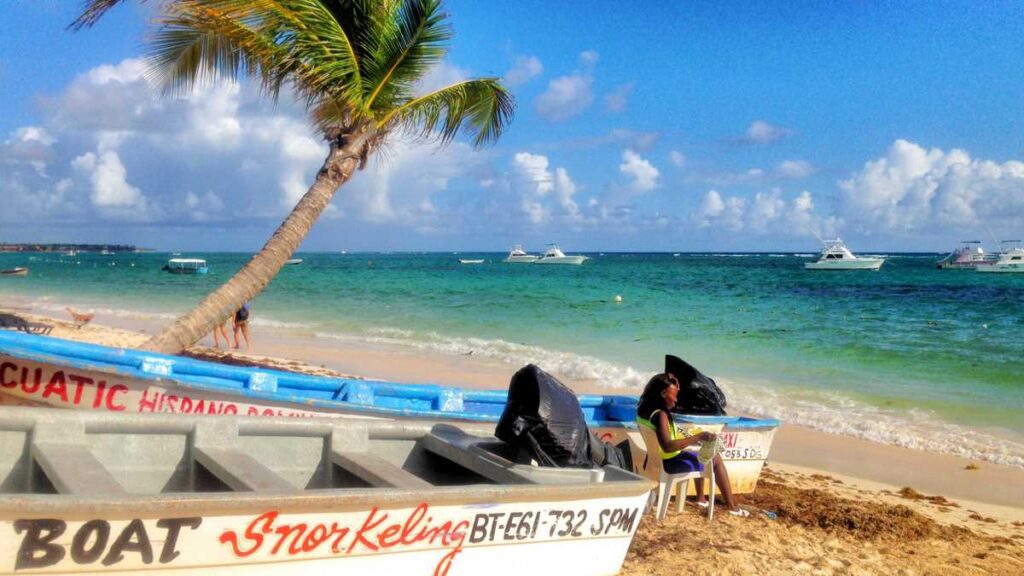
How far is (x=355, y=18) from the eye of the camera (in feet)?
35.7

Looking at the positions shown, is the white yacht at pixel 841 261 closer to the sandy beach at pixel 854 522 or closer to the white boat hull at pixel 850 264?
the white boat hull at pixel 850 264

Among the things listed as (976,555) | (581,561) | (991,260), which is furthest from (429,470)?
(991,260)

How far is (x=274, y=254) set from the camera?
10477 mm

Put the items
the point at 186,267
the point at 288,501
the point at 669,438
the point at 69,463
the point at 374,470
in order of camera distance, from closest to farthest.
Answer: the point at 288,501, the point at 69,463, the point at 374,470, the point at 669,438, the point at 186,267

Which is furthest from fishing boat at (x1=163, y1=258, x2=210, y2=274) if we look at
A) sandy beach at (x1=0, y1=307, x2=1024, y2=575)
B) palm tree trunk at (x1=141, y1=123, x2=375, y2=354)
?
sandy beach at (x1=0, y1=307, x2=1024, y2=575)

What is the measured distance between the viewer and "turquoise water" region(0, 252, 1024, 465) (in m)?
13.3

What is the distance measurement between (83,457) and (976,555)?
656 cm

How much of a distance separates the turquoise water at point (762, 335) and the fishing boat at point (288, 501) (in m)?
8.19

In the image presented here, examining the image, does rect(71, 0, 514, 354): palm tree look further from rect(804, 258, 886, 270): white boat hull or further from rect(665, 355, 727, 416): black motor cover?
rect(804, 258, 886, 270): white boat hull

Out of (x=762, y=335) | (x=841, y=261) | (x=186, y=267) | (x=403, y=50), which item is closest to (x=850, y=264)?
(x=841, y=261)

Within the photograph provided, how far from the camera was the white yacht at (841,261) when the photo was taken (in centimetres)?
6975

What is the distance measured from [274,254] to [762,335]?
55.8 ft

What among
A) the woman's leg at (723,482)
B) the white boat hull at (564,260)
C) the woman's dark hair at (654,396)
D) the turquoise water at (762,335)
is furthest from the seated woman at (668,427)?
the white boat hull at (564,260)

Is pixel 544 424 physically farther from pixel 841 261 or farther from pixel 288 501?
pixel 841 261
